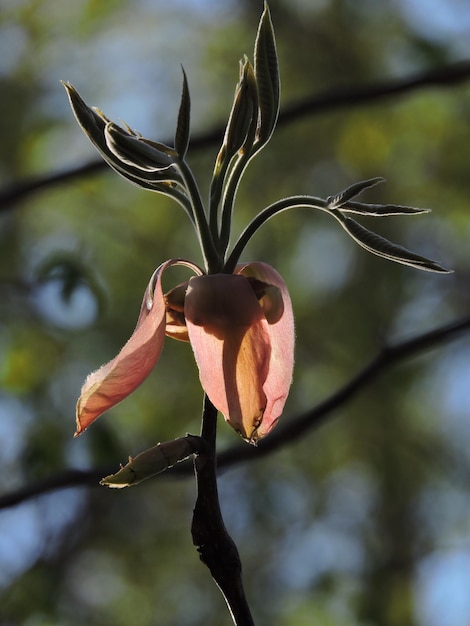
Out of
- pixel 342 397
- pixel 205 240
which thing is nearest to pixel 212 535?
pixel 205 240

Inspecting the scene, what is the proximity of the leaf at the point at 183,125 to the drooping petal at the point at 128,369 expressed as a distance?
0.10m

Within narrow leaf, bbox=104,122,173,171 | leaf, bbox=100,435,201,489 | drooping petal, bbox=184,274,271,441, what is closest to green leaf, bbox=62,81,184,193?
narrow leaf, bbox=104,122,173,171

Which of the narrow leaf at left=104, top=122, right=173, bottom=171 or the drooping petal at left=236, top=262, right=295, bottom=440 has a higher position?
the narrow leaf at left=104, top=122, right=173, bottom=171

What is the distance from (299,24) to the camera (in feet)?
16.7

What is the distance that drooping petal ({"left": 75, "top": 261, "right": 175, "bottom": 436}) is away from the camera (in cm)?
62

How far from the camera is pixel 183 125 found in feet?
2.25

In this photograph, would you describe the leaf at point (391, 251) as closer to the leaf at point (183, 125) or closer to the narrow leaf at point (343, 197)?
the narrow leaf at point (343, 197)

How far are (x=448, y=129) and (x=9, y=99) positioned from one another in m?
2.58

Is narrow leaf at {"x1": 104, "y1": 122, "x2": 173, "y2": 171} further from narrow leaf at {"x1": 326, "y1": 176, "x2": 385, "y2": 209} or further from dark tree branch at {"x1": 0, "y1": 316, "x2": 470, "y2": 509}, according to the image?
dark tree branch at {"x1": 0, "y1": 316, "x2": 470, "y2": 509}

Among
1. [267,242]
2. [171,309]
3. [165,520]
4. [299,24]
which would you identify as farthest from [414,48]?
[165,520]

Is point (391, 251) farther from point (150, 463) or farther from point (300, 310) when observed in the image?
point (300, 310)

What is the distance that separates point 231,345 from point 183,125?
7.1 inches

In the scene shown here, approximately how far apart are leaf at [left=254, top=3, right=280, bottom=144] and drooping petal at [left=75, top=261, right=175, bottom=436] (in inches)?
5.3

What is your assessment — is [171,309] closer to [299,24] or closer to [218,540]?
[218,540]
